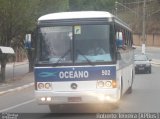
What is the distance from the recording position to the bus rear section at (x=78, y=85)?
49.9 ft

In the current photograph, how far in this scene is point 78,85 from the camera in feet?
50.4

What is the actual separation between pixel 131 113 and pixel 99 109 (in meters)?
1.87

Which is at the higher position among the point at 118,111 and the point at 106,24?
the point at 106,24

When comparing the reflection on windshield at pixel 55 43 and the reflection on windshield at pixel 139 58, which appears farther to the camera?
the reflection on windshield at pixel 139 58

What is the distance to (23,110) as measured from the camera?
17.7 m

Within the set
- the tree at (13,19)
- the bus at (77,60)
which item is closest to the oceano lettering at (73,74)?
the bus at (77,60)

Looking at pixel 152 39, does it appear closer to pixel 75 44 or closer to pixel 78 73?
pixel 75 44

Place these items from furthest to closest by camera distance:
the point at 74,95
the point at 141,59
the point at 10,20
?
the point at 141,59 → the point at 10,20 → the point at 74,95

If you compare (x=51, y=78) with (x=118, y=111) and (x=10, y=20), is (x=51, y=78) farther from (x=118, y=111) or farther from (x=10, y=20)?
(x=10, y=20)

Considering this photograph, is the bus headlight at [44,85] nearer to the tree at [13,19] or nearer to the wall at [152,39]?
the tree at [13,19]

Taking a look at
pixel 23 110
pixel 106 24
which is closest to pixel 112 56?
pixel 106 24

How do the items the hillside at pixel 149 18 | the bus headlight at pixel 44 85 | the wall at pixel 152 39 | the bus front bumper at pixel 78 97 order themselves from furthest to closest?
the hillside at pixel 149 18 → the wall at pixel 152 39 → the bus headlight at pixel 44 85 → the bus front bumper at pixel 78 97

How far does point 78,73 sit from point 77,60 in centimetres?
38

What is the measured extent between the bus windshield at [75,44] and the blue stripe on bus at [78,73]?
230mm
